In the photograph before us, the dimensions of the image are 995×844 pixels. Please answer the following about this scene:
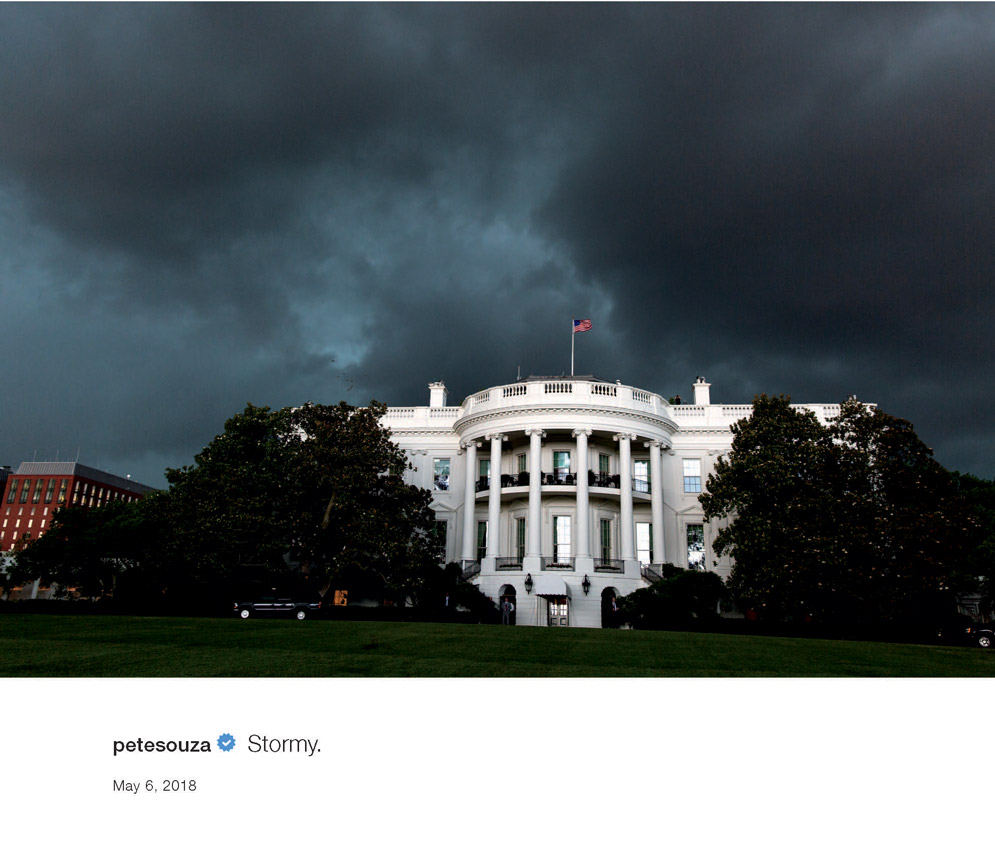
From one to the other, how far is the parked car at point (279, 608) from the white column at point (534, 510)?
35.7 ft

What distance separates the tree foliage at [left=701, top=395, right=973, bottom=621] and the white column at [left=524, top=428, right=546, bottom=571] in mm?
8407

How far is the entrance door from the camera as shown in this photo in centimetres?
3412

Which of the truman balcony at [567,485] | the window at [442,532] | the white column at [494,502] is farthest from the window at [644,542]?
the window at [442,532]

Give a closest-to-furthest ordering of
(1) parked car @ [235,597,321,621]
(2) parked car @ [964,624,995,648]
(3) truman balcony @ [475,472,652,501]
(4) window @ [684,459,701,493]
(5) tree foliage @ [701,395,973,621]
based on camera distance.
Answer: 1. (2) parked car @ [964,624,995,648]
2. (5) tree foliage @ [701,395,973,621]
3. (1) parked car @ [235,597,321,621]
4. (3) truman balcony @ [475,472,652,501]
5. (4) window @ [684,459,701,493]

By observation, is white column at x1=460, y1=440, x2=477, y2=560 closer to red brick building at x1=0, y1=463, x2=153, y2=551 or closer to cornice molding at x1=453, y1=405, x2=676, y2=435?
cornice molding at x1=453, y1=405, x2=676, y2=435

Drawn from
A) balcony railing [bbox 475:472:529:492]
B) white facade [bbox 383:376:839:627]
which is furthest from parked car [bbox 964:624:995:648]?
balcony railing [bbox 475:472:529:492]

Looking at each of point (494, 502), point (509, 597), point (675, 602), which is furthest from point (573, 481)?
point (675, 602)

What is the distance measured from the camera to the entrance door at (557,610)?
34125mm

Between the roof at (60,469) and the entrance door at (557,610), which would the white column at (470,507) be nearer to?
the entrance door at (557,610)

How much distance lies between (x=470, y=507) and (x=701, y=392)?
54.5ft

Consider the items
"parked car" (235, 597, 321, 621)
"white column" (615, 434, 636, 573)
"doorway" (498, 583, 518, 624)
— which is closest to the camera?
"parked car" (235, 597, 321, 621)

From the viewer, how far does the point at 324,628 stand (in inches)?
719

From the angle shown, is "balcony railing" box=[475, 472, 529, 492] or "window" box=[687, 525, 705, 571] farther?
"window" box=[687, 525, 705, 571]

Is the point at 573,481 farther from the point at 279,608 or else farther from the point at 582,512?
the point at 279,608
